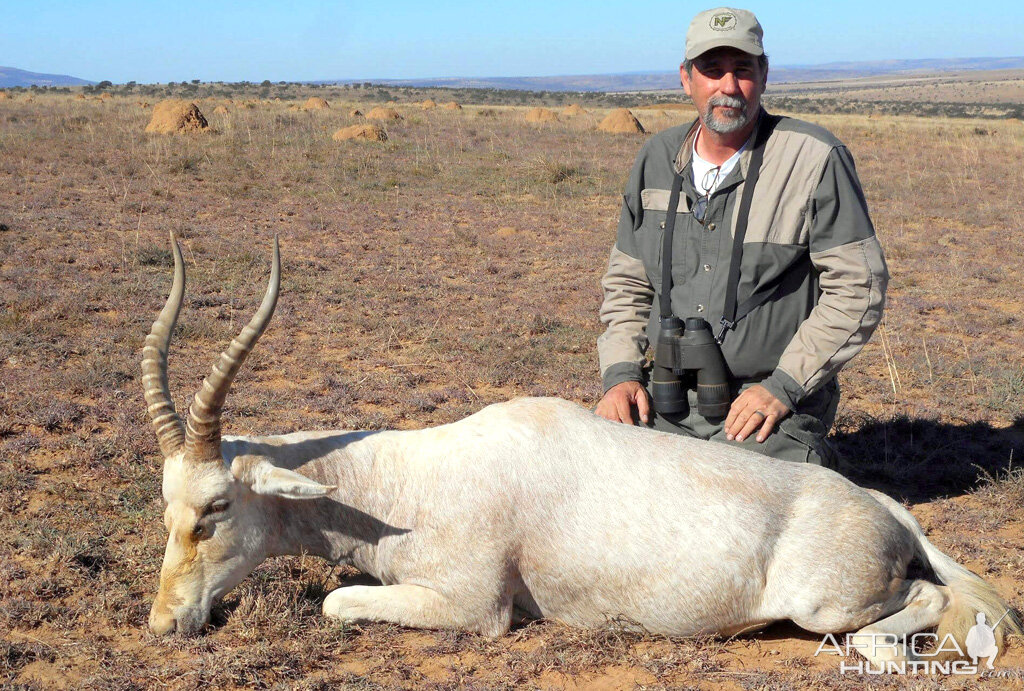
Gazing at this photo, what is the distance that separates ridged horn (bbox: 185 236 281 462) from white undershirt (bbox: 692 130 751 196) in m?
2.50

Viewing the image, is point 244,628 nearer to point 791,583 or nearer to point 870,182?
point 791,583

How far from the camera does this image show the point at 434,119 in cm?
3294

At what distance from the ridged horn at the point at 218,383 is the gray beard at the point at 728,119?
100 inches

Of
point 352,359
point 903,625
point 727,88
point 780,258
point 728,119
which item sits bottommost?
point 903,625

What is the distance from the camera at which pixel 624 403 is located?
500cm

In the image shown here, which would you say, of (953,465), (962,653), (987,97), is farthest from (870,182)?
(987,97)

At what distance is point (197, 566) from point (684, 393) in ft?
9.06

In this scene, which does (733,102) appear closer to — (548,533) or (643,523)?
(643,523)

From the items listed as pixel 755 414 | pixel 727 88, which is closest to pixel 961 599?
pixel 755 414

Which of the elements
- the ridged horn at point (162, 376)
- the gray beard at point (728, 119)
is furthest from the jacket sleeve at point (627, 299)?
the ridged horn at point (162, 376)

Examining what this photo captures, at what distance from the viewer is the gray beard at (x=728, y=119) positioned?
15.8 ft

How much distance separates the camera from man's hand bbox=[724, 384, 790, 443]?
4688mm

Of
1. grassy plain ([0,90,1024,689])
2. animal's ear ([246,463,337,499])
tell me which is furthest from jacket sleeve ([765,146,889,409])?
animal's ear ([246,463,337,499])

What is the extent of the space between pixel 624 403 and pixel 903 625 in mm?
1740
